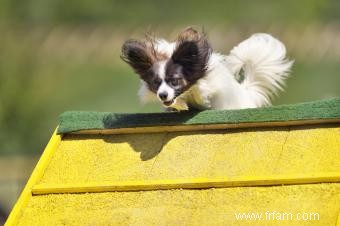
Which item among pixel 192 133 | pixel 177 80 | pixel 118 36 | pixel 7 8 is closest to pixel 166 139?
pixel 192 133

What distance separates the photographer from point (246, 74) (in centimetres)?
662

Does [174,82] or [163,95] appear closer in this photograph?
[163,95]

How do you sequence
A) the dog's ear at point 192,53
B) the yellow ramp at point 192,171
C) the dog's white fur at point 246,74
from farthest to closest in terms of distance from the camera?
the dog's white fur at point 246,74
the dog's ear at point 192,53
the yellow ramp at point 192,171

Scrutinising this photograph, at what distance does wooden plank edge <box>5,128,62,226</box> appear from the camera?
16.8ft

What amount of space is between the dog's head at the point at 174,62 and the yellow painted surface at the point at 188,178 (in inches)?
18.3

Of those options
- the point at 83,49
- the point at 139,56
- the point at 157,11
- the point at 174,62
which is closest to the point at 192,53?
the point at 174,62

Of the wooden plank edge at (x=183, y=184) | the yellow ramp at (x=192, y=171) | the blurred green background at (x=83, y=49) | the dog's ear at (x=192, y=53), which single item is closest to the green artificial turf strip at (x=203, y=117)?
the yellow ramp at (x=192, y=171)

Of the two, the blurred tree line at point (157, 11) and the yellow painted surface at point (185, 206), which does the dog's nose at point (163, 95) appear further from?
the blurred tree line at point (157, 11)

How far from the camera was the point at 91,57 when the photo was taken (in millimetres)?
11141

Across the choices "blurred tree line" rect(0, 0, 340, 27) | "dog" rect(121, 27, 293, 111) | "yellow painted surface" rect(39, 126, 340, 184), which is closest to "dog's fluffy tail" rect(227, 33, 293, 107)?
"dog" rect(121, 27, 293, 111)

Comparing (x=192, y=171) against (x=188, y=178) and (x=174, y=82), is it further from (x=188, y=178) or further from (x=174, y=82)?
(x=174, y=82)

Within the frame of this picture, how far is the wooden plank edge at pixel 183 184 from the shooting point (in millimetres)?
4656

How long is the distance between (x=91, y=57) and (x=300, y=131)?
6334 mm

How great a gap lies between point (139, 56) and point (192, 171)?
46.9 inches
